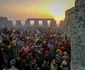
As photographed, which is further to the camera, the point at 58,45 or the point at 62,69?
the point at 58,45

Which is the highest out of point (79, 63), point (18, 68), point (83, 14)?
point (83, 14)

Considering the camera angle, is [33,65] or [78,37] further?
[33,65]

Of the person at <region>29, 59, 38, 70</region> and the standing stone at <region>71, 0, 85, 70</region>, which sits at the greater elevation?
the standing stone at <region>71, 0, 85, 70</region>

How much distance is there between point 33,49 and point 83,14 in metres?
6.03

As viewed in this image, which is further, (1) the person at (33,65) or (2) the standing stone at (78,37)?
(1) the person at (33,65)

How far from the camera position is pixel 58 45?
55.0 feet

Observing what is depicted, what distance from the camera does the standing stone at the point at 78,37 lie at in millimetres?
9788

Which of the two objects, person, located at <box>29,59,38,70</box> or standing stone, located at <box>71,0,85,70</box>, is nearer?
standing stone, located at <box>71,0,85,70</box>

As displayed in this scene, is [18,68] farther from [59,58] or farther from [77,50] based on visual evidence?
[77,50]

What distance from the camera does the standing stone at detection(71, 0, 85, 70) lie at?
9.79m

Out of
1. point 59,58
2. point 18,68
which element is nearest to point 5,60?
point 18,68

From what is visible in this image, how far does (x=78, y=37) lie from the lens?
996 cm

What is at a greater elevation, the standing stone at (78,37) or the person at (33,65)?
the standing stone at (78,37)

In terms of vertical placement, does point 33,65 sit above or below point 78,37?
below
